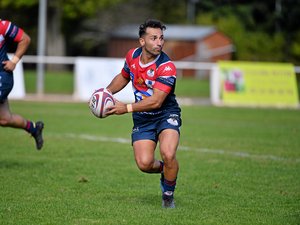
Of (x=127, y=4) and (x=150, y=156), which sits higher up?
(x=150, y=156)

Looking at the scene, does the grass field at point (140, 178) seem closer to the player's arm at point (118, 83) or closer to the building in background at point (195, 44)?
the player's arm at point (118, 83)

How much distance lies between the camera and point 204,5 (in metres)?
59.0

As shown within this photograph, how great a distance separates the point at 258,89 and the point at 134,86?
1629 centimetres

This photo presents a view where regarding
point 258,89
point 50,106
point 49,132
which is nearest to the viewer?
point 49,132

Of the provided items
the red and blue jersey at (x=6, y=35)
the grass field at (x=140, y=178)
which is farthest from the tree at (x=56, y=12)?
the red and blue jersey at (x=6, y=35)

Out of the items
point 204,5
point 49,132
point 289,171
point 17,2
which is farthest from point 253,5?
point 289,171

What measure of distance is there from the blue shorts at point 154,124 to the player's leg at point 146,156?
0.06 metres

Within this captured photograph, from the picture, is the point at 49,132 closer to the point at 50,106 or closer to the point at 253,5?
the point at 50,106

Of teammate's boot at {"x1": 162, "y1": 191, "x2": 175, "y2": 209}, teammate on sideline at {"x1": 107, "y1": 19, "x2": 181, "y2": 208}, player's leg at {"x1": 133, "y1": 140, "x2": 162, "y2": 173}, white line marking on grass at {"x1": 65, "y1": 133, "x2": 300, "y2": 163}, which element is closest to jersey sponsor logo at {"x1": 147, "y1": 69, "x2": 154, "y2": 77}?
teammate on sideline at {"x1": 107, "y1": 19, "x2": 181, "y2": 208}

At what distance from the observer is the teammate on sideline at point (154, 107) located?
764cm

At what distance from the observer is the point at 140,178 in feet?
32.1

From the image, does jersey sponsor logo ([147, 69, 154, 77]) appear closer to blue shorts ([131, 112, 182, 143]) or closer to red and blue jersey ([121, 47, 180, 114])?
red and blue jersey ([121, 47, 180, 114])

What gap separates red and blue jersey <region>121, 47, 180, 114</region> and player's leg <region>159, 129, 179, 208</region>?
1.08ft

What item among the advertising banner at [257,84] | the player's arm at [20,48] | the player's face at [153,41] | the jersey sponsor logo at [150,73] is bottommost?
the advertising banner at [257,84]
